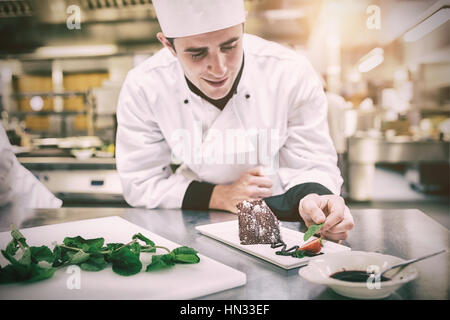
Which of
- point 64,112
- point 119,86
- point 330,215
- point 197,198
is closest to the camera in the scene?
point 330,215

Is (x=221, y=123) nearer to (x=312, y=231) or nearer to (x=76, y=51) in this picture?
(x=312, y=231)

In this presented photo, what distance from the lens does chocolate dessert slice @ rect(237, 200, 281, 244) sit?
0.90 m

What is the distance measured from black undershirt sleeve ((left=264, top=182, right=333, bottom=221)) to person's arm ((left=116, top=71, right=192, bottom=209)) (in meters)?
0.38

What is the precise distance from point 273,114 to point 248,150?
0.57 ft

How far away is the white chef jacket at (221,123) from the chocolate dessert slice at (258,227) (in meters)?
0.54

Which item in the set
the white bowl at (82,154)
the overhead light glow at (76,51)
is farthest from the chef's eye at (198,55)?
the overhead light glow at (76,51)

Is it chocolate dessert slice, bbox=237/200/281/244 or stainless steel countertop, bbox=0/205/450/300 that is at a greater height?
chocolate dessert slice, bbox=237/200/281/244

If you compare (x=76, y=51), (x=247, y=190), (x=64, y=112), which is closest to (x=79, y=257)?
(x=247, y=190)

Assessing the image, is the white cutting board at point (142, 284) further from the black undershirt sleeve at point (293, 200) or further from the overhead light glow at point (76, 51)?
the overhead light glow at point (76, 51)

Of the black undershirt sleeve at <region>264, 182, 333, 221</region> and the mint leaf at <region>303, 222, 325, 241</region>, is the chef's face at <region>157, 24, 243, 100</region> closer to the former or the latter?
the black undershirt sleeve at <region>264, 182, 333, 221</region>

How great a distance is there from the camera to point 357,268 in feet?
2.27

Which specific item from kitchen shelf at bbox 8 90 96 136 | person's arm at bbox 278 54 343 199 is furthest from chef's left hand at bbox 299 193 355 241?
kitchen shelf at bbox 8 90 96 136

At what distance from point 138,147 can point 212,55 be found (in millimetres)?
502

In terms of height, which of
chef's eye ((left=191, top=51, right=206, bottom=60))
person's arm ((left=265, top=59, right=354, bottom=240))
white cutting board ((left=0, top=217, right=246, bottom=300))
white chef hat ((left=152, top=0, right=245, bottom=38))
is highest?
white chef hat ((left=152, top=0, right=245, bottom=38))
